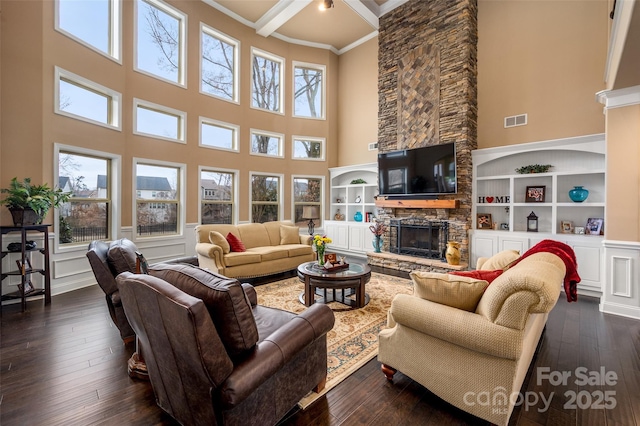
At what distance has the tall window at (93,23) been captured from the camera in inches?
165

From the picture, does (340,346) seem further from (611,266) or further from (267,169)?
Answer: (267,169)

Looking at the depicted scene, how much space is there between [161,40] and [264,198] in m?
3.99

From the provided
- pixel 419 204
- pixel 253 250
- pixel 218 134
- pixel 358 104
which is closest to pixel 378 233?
pixel 419 204

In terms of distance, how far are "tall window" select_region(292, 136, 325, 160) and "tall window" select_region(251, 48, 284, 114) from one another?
36.6 inches

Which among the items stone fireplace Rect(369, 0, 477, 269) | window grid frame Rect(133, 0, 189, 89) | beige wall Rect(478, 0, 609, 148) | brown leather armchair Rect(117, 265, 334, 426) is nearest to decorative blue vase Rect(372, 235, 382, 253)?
stone fireplace Rect(369, 0, 477, 269)

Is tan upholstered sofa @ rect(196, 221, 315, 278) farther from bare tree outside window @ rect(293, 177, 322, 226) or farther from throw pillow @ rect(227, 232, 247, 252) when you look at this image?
bare tree outside window @ rect(293, 177, 322, 226)

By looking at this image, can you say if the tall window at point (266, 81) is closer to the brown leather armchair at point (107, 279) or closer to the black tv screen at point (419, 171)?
the black tv screen at point (419, 171)

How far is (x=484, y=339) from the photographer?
153cm

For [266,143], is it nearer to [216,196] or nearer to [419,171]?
[216,196]

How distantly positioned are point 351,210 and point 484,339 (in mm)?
6223

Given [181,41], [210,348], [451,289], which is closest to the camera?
[210,348]

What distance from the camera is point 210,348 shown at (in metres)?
1.18

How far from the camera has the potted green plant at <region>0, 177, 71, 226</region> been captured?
135 inches

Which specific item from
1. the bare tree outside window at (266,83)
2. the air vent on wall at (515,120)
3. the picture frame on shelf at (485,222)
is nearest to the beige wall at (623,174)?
the air vent on wall at (515,120)
